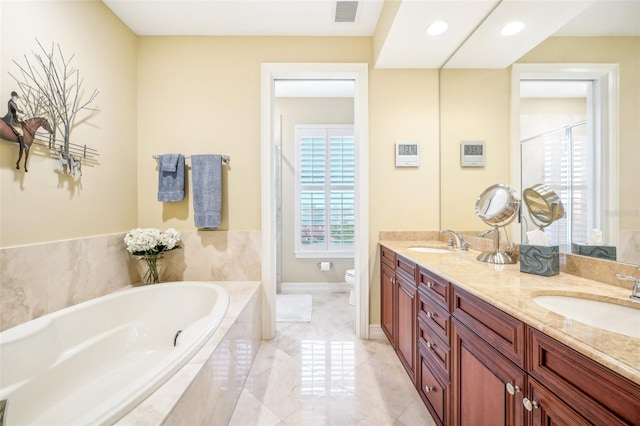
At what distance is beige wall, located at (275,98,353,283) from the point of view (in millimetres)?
3529

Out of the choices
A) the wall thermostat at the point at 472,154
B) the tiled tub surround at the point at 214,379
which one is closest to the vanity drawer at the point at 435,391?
the tiled tub surround at the point at 214,379

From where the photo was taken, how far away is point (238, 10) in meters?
1.98

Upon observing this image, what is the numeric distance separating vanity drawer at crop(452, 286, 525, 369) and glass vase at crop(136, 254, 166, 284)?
215 centimetres

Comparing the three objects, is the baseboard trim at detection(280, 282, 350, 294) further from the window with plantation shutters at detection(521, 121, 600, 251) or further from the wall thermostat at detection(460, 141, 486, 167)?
the window with plantation shutters at detection(521, 121, 600, 251)

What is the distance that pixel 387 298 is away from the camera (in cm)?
210

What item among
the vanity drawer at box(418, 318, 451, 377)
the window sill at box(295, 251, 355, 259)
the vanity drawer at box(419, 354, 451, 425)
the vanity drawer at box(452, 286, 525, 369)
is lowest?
the vanity drawer at box(419, 354, 451, 425)

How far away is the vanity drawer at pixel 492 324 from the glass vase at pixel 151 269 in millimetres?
2147

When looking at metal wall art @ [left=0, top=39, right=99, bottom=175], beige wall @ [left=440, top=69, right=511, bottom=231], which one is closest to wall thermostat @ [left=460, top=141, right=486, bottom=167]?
beige wall @ [left=440, top=69, right=511, bottom=231]

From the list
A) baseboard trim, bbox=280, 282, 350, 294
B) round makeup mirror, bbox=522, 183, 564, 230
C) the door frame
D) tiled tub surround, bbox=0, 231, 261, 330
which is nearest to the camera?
round makeup mirror, bbox=522, 183, 564, 230

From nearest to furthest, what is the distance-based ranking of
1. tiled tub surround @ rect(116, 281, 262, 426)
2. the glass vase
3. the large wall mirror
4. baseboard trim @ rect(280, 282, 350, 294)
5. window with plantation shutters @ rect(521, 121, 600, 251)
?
tiled tub surround @ rect(116, 281, 262, 426) → the large wall mirror → window with plantation shutters @ rect(521, 121, 600, 251) → the glass vase → baseboard trim @ rect(280, 282, 350, 294)

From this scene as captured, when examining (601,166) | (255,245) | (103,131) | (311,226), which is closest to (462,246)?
(601,166)

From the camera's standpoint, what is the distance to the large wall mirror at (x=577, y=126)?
0.95m

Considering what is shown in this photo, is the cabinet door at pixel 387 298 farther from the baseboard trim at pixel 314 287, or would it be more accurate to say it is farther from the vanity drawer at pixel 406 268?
the baseboard trim at pixel 314 287

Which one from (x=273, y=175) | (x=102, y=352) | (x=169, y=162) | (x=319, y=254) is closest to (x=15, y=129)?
(x=169, y=162)
